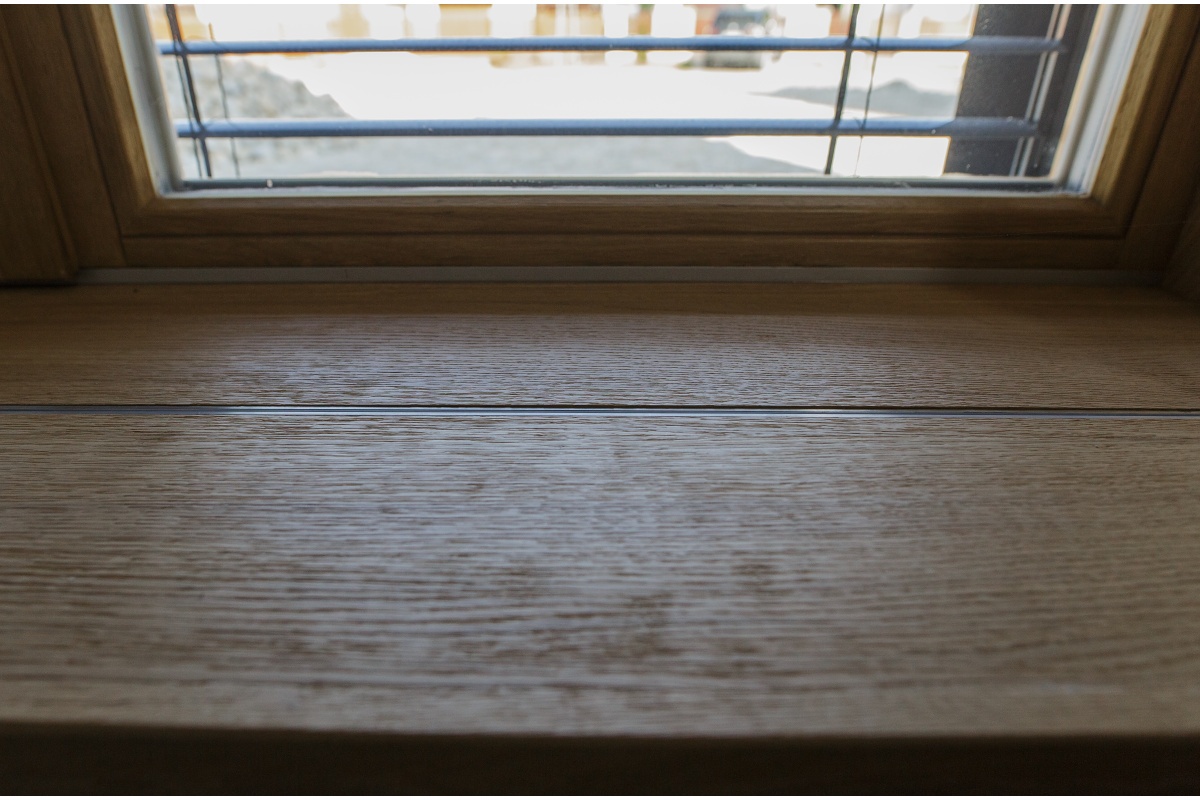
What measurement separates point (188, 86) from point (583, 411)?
657mm

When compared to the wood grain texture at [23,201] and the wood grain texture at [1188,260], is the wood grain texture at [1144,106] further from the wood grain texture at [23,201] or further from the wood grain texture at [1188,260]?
the wood grain texture at [23,201]

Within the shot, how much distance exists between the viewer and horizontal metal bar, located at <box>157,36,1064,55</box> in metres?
0.80

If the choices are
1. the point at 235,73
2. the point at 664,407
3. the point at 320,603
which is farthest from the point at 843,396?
the point at 235,73

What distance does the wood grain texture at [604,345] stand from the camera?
582mm

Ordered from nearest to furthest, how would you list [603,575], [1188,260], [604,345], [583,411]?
[603,575], [583,411], [604,345], [1188,260]

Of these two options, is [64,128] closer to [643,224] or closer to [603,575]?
[643,224]

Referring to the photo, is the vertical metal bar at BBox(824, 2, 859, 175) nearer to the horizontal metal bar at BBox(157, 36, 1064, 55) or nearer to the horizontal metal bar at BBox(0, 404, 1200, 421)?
the horizontal metal bar at BBox(157, 36, 1064, 55)

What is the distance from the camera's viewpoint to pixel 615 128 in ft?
2.88

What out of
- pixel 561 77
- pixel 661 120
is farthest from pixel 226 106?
pixel 661 120

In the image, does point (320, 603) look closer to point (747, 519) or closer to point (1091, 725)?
point (747, 519)

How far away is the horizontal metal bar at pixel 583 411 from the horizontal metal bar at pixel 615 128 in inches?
17.2

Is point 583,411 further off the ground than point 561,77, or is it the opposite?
point 561,77

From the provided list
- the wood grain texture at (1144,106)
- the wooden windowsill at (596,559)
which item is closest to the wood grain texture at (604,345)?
the wooden windowsill at (596,559)

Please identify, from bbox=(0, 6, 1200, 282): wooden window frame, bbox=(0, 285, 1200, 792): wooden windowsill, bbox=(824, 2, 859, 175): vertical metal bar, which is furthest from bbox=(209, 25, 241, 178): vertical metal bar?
bbox=(824, 2, 859, 175): vertical metal bar
